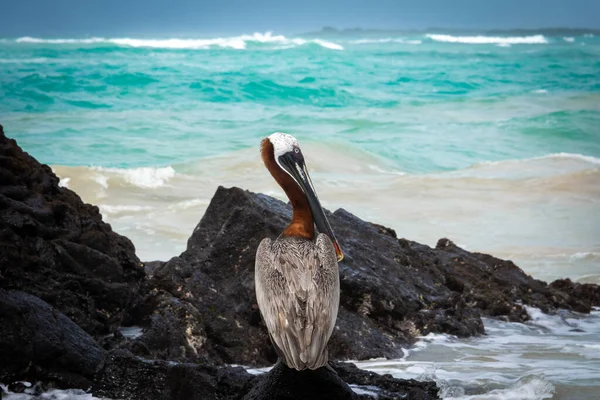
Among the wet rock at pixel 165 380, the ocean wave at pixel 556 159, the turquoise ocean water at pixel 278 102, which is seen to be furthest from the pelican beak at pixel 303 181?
the ocean wave at pixel 556 159

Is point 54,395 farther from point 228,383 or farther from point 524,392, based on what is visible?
point 524,392

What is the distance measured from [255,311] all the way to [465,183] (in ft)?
35.5

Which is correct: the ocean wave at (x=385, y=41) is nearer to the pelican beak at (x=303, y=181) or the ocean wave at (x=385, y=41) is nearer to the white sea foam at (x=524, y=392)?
the white sea foam at (x=524, y=392)

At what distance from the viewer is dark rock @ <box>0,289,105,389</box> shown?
3.98 m

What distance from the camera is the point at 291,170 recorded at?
3.70 metres

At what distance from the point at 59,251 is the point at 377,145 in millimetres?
13833

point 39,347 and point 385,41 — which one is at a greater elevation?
point 385,41

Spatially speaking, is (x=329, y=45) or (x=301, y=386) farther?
(x=329, y=45)

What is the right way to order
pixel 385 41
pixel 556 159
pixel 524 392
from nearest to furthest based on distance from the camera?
pixel 524 392, pixel 556 159, pixel 385 41

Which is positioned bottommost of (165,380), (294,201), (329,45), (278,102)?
(165,380)

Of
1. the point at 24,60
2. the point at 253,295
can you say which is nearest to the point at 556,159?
the point at 24,60

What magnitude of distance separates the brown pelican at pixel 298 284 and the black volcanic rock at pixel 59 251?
5.11ft

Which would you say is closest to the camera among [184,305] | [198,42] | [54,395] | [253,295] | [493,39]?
[54,395]

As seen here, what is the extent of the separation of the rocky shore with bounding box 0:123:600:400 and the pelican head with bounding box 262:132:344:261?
69 centimetres
